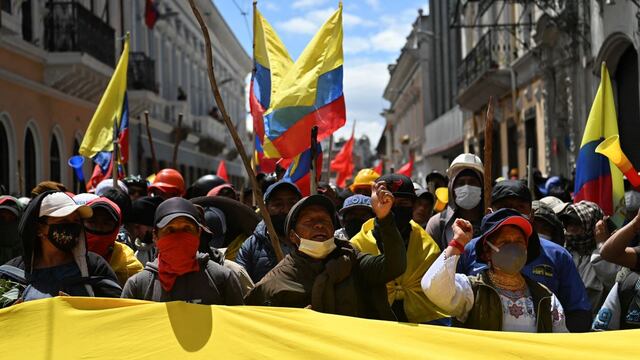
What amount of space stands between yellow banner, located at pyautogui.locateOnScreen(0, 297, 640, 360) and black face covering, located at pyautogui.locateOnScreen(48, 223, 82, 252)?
1.22 ft

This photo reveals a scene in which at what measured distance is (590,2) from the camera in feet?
51.5

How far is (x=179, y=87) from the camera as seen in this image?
3888 centimetres

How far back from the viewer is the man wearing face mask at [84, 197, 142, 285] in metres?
4.94

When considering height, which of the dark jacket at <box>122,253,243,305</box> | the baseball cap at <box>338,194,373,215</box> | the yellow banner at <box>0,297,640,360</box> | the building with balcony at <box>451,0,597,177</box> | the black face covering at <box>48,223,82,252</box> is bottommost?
the yellow banner at <box>0,297,640,360</box>

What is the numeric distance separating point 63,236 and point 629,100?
12140 mm

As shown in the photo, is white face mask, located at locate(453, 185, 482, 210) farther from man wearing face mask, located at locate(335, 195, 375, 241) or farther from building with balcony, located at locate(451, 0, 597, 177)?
building with balcony, located at locate(451, 0, 597, 177)

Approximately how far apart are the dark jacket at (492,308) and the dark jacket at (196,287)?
3.44ft

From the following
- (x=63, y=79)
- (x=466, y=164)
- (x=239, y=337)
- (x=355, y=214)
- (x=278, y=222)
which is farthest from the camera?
(x=63, y=79)

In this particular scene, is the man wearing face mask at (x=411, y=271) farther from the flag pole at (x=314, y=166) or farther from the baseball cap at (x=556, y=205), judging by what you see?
the baseball cap at (x=556, y=205)

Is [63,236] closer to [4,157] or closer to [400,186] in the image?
[400,186]

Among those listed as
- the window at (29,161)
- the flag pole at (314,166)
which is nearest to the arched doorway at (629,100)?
the flag pole at (314,166)

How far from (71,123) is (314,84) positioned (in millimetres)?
16624

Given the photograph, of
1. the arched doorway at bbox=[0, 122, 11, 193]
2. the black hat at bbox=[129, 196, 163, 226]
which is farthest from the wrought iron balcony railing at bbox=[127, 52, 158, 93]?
the black hat at bbox=[129, 196, 163, 226]

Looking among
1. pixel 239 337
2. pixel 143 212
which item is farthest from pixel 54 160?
pixel 239 337
